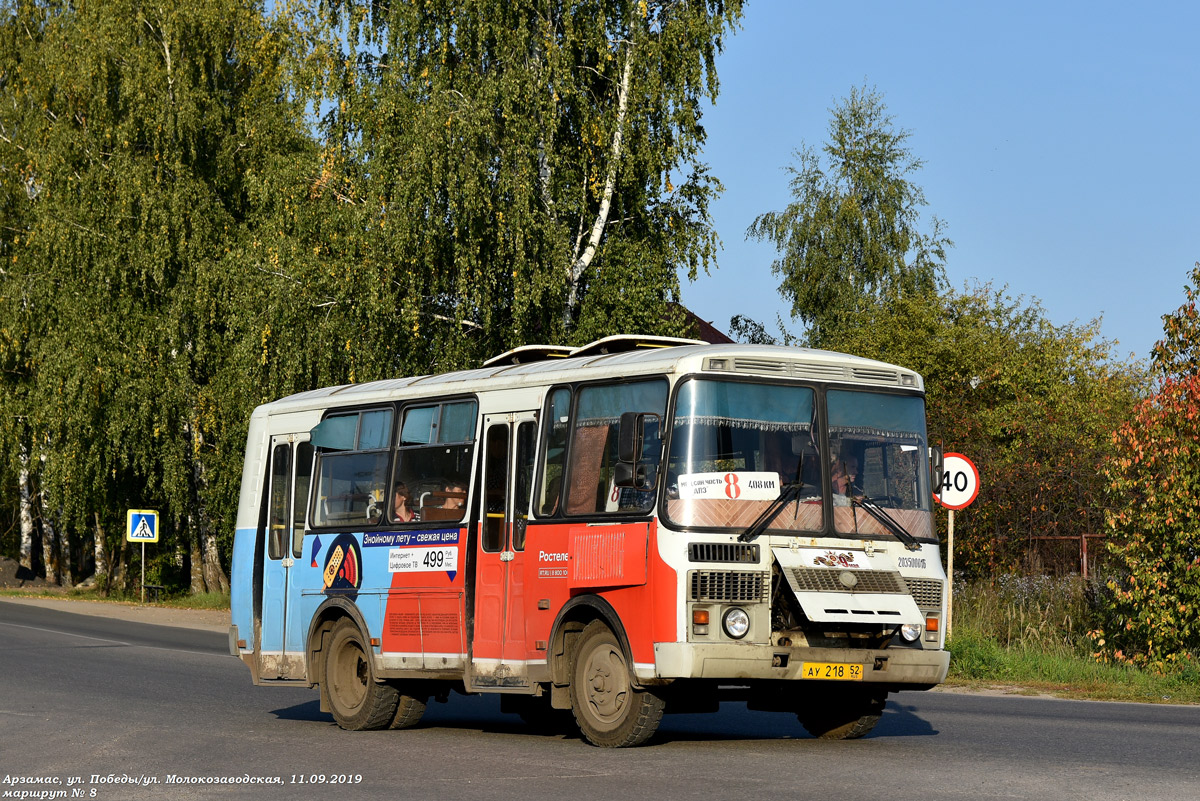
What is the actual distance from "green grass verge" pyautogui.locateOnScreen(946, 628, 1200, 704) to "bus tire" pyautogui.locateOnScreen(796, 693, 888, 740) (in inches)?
244

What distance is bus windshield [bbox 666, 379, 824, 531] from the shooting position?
37.4ft

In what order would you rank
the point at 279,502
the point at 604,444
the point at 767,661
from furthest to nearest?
the point at 279,502 < the point at 604,444 < the point at 767,661

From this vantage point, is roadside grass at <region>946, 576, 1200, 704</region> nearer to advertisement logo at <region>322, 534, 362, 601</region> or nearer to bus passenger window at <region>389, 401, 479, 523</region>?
bus passenger window at <region>389, 401, 479, 523</region>

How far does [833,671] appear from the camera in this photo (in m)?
11.4

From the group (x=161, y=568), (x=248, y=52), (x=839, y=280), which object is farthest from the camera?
(x=839, y=280)

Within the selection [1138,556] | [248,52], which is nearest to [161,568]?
[248,52]

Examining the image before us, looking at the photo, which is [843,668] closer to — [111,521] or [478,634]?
[478,634]

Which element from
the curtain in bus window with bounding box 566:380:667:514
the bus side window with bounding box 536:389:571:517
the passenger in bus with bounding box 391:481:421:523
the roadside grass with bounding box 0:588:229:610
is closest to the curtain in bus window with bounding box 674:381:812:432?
the curtain in bus window with bounding box 566:380:667:514

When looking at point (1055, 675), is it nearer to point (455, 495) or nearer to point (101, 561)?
point (455, 495)

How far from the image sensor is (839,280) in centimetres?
5759

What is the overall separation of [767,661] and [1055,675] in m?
10.0

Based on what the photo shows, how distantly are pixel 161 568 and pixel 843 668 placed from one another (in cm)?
4527

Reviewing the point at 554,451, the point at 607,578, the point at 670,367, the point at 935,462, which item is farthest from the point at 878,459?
the point at 554,451

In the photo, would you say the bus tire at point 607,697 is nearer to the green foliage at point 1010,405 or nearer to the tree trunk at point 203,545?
the green foliage at point 1010,405
